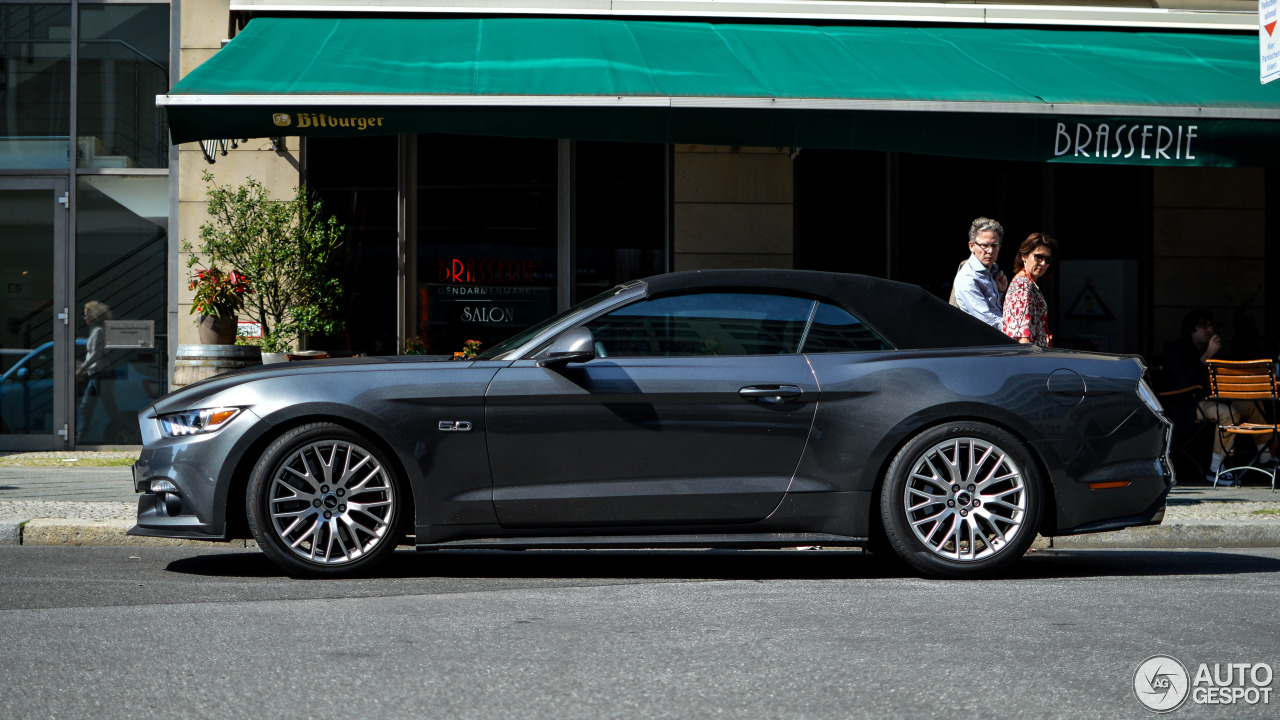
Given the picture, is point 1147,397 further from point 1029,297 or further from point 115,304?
point 115,304

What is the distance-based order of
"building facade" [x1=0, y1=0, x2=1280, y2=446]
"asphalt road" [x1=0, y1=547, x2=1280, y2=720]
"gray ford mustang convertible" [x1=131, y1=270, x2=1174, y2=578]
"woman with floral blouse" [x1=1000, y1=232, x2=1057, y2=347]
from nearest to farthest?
"asphalt road" [x1=0, y1=547, x2=1280, y2=720], "gray ford mustang convertible" [x1=131, y1=270, x2=1174, y2=578], "woman with floral blouse" [x1=1000, y1=232, x2=1057, y2=347], "building facade" [x1=0, y1=0, x2=1280, y2=446]

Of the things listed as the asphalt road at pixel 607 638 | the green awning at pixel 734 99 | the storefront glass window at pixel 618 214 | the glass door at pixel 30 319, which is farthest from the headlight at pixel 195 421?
the glass door at pixel 30 319

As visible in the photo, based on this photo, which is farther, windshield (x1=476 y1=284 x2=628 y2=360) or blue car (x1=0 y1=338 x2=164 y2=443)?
blue car (x1=0 y1=338 x2=164 y2=443)

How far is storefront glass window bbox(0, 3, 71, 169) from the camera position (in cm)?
1198

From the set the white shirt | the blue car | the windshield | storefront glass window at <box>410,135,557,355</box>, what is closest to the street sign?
the white shirt

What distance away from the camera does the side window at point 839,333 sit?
5.57 metres

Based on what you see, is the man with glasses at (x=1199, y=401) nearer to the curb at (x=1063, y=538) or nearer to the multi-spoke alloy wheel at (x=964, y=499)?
the curb at (x=1063, y=538)

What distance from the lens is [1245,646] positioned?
4215 millimetres

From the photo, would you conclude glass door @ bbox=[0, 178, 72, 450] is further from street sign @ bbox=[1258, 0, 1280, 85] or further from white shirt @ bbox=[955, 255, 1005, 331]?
street sign @ bbox=[1258, 0, 1280, 85]

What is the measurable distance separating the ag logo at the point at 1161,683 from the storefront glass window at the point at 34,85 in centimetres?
1128

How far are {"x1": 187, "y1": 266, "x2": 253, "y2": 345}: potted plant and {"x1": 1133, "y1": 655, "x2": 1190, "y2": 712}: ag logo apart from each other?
299 inches

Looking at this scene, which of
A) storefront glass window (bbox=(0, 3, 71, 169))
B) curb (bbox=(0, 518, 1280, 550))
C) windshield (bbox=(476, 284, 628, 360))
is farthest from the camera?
storefront glass window (bbox=(0, 3, 71, 169))

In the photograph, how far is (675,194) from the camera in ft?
39.8

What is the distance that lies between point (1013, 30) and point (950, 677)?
927 cm
